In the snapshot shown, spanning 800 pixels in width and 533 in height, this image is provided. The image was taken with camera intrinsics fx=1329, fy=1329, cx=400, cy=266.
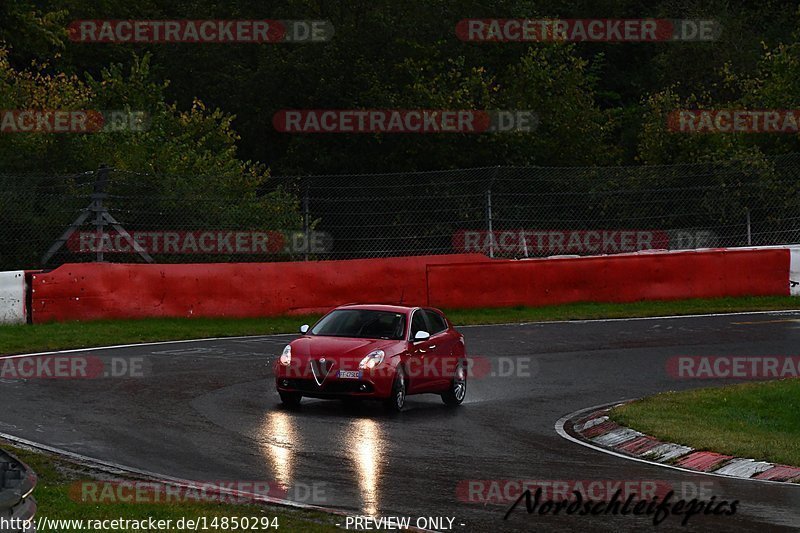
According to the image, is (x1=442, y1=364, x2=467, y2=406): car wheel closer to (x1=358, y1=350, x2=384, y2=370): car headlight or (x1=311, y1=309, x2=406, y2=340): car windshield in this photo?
(x1=311, y1=309, x2=406, y2=340): car windshield

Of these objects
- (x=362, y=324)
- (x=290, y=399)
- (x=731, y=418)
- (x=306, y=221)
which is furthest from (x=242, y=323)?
(x=731, y=418)

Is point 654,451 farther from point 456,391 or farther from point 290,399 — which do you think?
point 290,399

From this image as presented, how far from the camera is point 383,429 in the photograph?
15414 mm

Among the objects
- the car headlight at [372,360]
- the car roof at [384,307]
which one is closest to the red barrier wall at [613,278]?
the car roof at [384,307]

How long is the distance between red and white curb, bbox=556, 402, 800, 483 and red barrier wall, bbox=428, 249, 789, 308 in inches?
474

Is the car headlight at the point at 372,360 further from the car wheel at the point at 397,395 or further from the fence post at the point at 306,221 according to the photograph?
the fence post at the point at 306,221

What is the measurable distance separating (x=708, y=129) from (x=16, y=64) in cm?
2942

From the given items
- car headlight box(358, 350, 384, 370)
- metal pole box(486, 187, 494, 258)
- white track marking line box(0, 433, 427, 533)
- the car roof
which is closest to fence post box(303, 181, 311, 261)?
metal pole box(486, 187, 494, 258)

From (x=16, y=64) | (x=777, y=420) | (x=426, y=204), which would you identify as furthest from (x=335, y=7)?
(x=777, y=420)

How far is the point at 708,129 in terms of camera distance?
3962 centimetres

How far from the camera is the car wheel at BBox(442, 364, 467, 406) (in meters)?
18.1

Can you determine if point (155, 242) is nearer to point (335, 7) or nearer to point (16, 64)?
point (335, 7)

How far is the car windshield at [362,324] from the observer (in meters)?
17.7

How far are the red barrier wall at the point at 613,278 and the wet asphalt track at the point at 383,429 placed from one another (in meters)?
4.68
